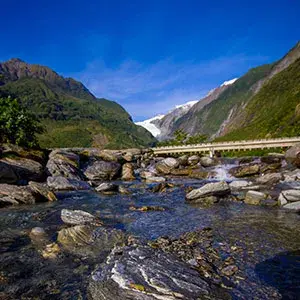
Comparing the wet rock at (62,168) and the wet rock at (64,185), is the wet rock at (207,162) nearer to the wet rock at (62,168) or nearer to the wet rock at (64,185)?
the wet rock at (62,168)

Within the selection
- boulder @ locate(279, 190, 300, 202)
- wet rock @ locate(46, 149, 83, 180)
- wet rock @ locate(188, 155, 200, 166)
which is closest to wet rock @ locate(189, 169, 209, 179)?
wet rock @ locate(188, 155, 200, 166)

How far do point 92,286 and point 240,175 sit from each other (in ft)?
131

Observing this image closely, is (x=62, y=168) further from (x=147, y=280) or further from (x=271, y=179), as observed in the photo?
(x=147, y=280)

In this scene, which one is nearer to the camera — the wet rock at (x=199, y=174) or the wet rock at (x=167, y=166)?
the wet rock at (x=199, y=174)

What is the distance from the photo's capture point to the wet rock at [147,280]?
808 cm

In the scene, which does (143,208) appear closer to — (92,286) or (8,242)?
(8,242)

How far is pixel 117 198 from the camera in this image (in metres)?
29.4

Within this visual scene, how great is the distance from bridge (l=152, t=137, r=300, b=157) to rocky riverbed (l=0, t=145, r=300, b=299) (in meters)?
43.9

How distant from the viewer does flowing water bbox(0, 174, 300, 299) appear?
9.62 metres

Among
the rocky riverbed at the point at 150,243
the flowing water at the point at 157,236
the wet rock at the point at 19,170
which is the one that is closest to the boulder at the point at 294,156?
the rocky riverbed at the point at 150,243

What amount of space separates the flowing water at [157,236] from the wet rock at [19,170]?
10.5 metres

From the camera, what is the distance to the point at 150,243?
14.0 metres

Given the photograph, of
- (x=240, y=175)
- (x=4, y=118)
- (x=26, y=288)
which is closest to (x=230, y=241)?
(x=26, y=288)

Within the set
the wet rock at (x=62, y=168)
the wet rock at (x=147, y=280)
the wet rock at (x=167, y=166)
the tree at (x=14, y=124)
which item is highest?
the tree at (x=14, y=124)
